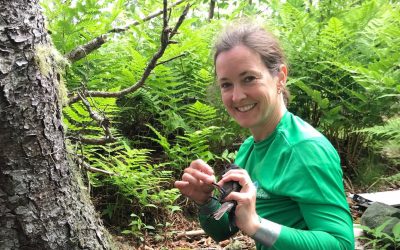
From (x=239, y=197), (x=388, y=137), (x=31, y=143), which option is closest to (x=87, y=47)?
(x=31, y=143)

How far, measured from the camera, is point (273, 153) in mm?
1830

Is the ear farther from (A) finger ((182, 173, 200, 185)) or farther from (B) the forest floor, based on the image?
(B) the forest floor

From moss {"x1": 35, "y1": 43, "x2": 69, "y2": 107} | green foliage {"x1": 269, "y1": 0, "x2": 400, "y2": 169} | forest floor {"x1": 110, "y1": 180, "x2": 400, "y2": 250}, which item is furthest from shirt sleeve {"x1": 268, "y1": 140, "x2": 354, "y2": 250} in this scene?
green foliage {"x1": 269, "y1": 0, "x2": 400, "y2": 169}

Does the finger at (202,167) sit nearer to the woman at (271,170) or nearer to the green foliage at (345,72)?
the woman at (271,170)

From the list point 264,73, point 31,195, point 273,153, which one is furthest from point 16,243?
point 264,73

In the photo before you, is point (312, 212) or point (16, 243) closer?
point (312, 212)

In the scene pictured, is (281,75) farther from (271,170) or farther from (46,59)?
(46,59)

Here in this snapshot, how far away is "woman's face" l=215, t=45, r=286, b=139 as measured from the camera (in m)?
1.83

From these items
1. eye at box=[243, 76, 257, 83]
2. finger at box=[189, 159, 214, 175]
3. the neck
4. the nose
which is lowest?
finger at box=[189, 159, 214, 175]

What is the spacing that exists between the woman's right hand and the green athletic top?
243mm

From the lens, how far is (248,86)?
1.85m

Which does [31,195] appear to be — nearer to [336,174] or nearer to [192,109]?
[336,174]

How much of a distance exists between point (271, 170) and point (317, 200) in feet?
0.94

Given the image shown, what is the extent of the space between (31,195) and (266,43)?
4.12 ft
